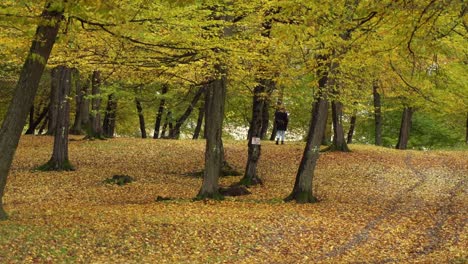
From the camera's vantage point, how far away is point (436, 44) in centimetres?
886

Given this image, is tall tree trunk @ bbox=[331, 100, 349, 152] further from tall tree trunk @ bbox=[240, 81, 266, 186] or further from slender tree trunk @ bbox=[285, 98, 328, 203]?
slender tree trunk @ bbox=[285, 98, 328, 203]

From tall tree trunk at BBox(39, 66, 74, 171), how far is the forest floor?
0.58 metres

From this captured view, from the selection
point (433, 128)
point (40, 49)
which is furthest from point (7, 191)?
point (433, 128)

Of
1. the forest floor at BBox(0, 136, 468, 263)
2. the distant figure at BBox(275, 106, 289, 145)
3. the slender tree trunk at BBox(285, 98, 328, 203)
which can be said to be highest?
the distant figure at BBox(275, 106, 289, 145)

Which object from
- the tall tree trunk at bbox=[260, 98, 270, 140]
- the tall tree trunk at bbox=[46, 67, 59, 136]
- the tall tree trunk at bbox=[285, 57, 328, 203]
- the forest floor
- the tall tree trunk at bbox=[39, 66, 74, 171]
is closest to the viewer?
the forest floor

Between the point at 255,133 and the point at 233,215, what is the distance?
494cm

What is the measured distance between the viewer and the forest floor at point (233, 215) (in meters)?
9.65

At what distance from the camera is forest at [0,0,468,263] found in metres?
9.30

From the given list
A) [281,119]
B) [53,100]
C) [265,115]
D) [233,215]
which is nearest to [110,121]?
[53,100]

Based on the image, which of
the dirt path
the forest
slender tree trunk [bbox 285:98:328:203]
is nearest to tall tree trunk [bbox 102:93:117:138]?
the forest

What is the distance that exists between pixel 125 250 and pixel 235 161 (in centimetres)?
1355

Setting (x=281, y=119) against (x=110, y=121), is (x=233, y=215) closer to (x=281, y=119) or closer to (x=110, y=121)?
(x=281, y=119)

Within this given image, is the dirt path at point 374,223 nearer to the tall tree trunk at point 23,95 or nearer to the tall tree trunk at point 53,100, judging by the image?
the tall tree trunk at point 23,95

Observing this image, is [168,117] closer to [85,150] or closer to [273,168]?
[85,150]
